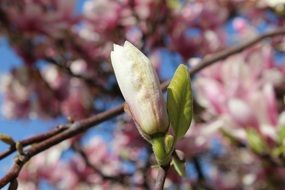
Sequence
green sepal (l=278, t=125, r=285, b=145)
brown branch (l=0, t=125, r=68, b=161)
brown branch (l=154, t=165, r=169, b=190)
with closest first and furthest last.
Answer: brown branch (l=154, t=165, r=169, b=190) → brown branch (l=0, t=125, r=68, b=161) → green sepal (l=278, t=125, r=285, b=145)

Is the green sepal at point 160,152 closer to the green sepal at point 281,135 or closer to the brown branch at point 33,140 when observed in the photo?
the brown branch at point 33,140

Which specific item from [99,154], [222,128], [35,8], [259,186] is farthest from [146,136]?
[99,154]

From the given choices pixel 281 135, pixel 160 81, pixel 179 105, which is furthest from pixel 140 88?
pixel 160 81

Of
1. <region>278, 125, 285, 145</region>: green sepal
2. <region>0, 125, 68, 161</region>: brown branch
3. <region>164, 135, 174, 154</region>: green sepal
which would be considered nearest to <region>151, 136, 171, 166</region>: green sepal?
<region>164, 135, 174, 154</region>: green sepal

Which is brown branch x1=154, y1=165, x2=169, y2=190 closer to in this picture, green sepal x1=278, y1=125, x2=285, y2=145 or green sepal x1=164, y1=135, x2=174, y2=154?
green sepal x1=164, y1=135, x2=174, y2=154

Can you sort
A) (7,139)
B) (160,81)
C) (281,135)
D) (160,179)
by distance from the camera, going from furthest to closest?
(160,81)
(281,135)
(7,139)
(160,179)

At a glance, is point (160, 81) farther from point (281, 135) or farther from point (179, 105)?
point (179, 105)
